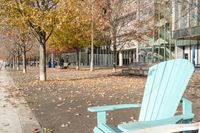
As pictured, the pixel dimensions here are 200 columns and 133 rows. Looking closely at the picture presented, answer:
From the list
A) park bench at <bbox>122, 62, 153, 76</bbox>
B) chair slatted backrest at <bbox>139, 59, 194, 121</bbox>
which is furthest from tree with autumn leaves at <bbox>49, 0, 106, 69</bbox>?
chair slatted backrest at <bbox>139, 59, 194, 121</bbox>

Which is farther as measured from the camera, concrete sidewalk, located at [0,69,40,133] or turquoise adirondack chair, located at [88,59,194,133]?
concrete sidewalk, located at [0,69,40,133]

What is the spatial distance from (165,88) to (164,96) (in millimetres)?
145

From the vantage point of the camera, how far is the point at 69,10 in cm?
1977

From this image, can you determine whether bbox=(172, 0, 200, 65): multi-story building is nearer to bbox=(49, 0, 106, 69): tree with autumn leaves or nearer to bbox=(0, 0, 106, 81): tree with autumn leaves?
bbox=(49, 0, 106, 69): tree with autumn leaves

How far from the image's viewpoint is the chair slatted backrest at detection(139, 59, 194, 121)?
4906mm

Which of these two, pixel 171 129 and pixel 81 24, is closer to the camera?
pixel 171 129

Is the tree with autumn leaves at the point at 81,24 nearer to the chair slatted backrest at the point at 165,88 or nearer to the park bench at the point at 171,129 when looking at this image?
the chair slatted backrest at the point at 165,88

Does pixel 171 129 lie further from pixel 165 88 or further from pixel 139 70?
pixel 139 70

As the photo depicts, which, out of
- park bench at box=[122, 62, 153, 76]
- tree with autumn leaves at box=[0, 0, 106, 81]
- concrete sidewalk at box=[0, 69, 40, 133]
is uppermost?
tree with autumn leaves at box=[0, 0, 106, 81]

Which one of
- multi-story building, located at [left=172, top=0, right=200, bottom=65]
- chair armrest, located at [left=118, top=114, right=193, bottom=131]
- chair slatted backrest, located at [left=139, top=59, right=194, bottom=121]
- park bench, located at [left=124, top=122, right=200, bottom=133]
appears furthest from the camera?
multi-story building, located at [left=172, top=0, right=200, bottom=65]

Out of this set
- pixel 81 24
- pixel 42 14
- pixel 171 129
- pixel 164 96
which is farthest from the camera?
pixel 81 24

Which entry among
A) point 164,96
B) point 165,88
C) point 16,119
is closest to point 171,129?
point 164,96

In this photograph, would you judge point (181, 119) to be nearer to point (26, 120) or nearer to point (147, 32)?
point (26, 120)

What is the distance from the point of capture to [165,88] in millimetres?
5273
